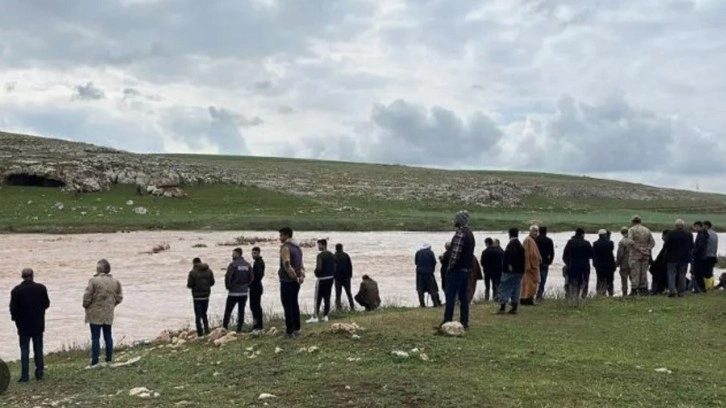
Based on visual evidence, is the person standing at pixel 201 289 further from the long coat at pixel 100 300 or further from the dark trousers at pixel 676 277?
the dark trousers at pixel 676 277

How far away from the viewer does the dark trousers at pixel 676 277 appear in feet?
76.0

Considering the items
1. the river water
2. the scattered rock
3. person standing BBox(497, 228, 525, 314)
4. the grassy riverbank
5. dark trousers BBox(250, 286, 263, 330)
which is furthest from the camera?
the grassy riverbank

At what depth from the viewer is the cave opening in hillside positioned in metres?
91.4

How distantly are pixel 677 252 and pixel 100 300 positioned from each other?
601 inches

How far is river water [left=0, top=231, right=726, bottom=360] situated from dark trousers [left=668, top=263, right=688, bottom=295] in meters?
6.28

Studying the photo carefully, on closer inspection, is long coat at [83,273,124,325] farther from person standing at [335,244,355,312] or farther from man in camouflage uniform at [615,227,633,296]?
man in camouflage uniform at [615,227,633,296]

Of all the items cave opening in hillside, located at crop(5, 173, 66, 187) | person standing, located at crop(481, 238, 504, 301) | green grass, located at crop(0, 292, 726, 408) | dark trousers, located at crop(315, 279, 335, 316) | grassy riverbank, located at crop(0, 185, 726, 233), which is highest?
cave opening in hillside, located at crop(5, 173, 66, 187)

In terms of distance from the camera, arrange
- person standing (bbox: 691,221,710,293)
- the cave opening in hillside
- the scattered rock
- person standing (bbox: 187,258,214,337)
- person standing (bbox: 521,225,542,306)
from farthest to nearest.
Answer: the cave opening in hillside
person standing (bbox: 691,221,710,293)
person standing (bbox: 521,225,542,306)
person standing (bbox: 187,258,214,337)
the scattered rock

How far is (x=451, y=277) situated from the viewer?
1639cm

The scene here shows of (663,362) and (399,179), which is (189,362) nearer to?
(663,362)

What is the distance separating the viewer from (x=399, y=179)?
139750 mm

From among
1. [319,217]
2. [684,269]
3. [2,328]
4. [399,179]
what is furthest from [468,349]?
[399,179]

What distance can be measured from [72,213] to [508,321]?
64845 mm

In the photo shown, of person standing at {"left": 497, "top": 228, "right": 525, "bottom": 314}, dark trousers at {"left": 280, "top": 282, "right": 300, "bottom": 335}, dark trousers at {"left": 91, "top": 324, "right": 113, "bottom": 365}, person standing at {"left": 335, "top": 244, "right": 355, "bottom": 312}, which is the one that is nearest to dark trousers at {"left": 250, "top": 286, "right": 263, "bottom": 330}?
dark trousers at {"left": 280, "top": 282, "right": 300, "bottom": 335}
